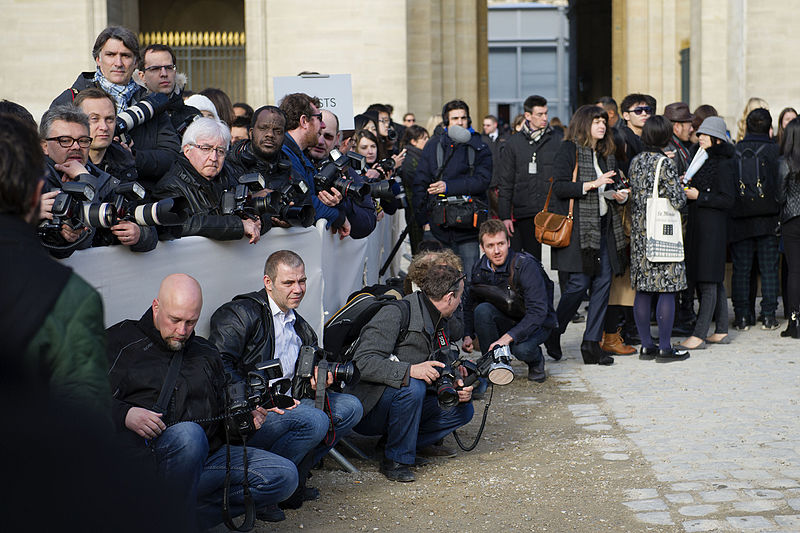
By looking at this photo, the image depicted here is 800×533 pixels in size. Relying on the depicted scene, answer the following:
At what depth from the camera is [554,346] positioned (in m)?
9.56

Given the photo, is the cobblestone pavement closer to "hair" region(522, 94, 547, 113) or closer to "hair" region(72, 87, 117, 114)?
"hair" region(522, 94, 547, 113)

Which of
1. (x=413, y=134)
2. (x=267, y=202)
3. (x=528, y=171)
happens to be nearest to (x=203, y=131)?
(x=267, y=202)

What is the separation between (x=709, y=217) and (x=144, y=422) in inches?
270

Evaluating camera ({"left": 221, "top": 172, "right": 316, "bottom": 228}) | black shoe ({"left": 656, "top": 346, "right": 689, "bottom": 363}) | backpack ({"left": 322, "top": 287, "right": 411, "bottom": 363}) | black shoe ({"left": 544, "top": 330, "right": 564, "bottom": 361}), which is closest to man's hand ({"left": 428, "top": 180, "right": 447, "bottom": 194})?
black shoe ({"left": 544, "top": 330, "right": 564, "bottom": 361})

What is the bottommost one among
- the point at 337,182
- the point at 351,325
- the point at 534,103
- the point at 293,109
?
the point at 351,325

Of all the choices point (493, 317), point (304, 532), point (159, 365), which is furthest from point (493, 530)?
point (493, 317)

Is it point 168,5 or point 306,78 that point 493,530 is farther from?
point 168,5

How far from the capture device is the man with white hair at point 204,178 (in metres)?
5.71

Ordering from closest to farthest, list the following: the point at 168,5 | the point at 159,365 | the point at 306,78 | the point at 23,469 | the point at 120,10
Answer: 1. the point at 23,469
2. the point at 159,365
3. the point at 306,78
4. the point at 120,10
5. the point at 168,5

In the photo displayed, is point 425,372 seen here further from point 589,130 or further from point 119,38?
point 589,130

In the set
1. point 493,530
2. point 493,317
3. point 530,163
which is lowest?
point 493,530

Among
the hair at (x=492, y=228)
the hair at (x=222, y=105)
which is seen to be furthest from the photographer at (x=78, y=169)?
the hair at (x=492, y=228)

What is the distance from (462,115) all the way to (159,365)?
6.28 meters

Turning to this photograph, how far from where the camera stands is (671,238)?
29.8 ft
